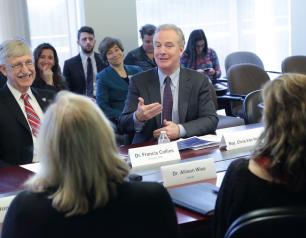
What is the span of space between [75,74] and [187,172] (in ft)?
12.5

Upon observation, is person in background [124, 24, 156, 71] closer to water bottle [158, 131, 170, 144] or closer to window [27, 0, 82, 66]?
window [27, 0, 82, 66]

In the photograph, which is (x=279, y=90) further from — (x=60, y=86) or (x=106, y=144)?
(x=60, y=86)

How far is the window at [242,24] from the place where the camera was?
779 cm

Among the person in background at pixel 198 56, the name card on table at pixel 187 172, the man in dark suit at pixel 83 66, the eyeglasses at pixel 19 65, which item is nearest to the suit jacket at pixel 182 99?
the eyeglasses at pixel 19 65

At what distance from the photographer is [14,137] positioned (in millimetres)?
2992

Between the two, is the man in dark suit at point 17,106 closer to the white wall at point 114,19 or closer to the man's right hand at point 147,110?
the man's right hand at point 147,110

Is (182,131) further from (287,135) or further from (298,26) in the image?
(298,26)

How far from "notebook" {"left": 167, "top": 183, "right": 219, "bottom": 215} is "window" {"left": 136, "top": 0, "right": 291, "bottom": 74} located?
570 cm

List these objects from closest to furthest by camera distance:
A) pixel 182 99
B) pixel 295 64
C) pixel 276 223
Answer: pixel 276 223 < pixel 182 99 < pixel 295 64

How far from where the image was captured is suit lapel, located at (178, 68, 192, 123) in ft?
11.1

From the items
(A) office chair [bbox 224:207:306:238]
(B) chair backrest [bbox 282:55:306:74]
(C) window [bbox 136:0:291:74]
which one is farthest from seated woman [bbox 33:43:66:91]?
(A) office chair [bbox 224:207:306:238]

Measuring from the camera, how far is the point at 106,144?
1496mm

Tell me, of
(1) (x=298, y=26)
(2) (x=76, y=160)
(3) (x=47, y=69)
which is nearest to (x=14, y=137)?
(2) (x=76, y=160)

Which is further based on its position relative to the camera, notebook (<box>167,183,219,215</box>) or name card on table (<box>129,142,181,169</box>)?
name card on table (<box>129,142,181,169</box>)
